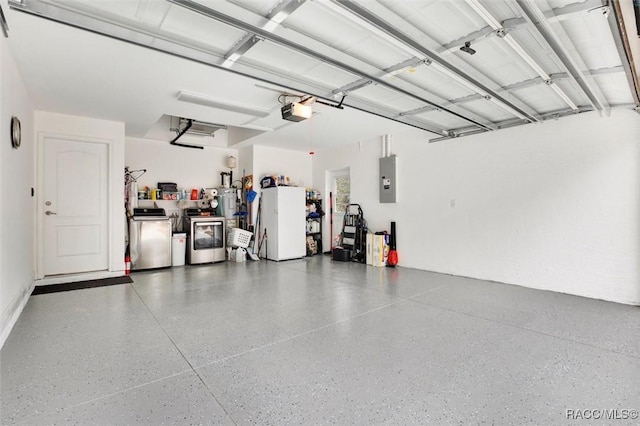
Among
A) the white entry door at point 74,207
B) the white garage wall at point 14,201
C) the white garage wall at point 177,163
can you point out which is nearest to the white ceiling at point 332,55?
the white garage wall at point 14,201

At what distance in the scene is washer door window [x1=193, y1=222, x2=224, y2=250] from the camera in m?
6.78

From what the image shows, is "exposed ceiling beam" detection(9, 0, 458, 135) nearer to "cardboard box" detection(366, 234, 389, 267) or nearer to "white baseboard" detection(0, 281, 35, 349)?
"white baseboard" detection(0, 281, 35, 349)

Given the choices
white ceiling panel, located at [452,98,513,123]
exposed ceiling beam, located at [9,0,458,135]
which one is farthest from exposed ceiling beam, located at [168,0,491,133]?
white ceiling panel, located at [452,98,513,123]

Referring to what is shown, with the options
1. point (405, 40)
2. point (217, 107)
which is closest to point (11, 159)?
point (217, 107)

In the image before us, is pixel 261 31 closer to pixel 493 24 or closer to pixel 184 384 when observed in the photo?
pixel 493 24

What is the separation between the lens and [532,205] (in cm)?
464

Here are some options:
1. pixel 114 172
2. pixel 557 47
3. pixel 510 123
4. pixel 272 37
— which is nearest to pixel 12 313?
pixel 114 172

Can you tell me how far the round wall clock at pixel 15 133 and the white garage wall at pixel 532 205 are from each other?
5.71m

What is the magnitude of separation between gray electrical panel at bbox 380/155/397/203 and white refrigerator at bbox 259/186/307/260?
1.93 m

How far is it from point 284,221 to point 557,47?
5.62 metres

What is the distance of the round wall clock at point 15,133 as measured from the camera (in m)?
3.22

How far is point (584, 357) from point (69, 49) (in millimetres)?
5222

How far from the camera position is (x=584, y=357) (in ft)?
8.21

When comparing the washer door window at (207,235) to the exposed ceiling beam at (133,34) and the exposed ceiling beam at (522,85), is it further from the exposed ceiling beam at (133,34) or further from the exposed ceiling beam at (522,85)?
the exposed ceiling beam at (522,85)
